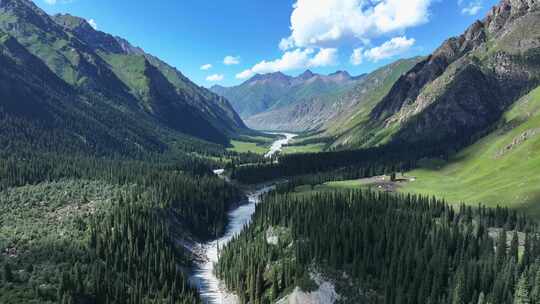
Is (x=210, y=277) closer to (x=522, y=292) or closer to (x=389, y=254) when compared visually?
(x=389, y=254)

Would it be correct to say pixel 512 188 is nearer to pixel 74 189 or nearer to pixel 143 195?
pixel 143 195

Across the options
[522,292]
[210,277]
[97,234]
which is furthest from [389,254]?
[97,234]

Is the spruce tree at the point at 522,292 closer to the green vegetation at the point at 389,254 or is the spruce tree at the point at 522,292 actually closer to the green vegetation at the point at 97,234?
the green vegetation at the point at 389,254

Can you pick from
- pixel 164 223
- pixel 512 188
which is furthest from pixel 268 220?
pixel 512 188

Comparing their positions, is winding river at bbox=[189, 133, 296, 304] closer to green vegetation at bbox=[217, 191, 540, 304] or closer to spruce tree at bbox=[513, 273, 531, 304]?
green vegetation at bbox=[217, 191, 540, 304]

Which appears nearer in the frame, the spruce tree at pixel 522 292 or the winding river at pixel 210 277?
the spruce tree at pixel 522 292

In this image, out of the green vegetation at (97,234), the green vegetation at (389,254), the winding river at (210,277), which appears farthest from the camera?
the winding river at (210,277)

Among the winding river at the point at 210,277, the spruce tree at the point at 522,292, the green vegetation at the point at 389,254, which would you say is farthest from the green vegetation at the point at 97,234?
the spruce tree at the point at 522,292

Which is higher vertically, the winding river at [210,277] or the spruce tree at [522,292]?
the spruce tree at [522,292]

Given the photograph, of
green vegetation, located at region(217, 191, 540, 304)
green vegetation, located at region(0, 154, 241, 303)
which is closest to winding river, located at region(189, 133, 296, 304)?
green vegetation, located at region(217, 191, 540, 304)
